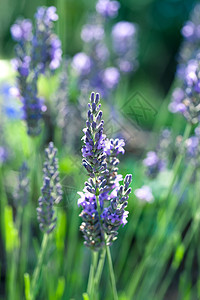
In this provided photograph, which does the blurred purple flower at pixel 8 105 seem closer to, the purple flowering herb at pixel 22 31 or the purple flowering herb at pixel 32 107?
the purple flowering herb at pixel 22 31

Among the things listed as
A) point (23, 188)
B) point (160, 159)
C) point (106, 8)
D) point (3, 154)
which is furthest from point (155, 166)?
point (106, 8)

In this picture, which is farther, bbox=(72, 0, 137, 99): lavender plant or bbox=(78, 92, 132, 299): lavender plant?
bbox=(72, 0, 137, 99): lavender plant

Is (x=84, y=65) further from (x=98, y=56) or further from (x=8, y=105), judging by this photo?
(x=8, y=105)

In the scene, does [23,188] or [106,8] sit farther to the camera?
[106,8]

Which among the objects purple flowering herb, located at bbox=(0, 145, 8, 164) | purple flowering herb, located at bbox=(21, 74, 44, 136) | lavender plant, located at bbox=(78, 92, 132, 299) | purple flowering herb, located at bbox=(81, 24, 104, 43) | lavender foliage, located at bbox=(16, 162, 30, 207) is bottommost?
lavender plant, located at bbox=(78, 92, 132, 299)

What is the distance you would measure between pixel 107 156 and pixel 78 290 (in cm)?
109

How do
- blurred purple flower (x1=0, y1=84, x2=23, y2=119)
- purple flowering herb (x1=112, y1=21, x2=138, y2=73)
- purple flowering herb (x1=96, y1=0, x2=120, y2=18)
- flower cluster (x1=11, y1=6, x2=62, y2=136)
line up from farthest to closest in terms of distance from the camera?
blurred purple flower (x1=0, y1=84, x2=23, y2=119), purple flowering herb (x1=112, y1=21, x2=138, y2=73), purple flowering herb (x1=96, y1=0, x2=120, y2=18), flower cluster (x1=11, y1=6, x2=62, y2=136)

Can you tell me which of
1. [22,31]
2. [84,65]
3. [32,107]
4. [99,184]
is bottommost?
[99,184]

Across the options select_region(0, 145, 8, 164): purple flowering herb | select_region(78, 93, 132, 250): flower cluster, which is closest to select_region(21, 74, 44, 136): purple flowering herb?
select_region(78, 93, 132, 250): flower cluster

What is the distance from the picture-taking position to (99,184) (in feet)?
3.67

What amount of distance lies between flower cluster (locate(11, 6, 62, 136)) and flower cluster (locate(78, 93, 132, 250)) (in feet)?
1.84

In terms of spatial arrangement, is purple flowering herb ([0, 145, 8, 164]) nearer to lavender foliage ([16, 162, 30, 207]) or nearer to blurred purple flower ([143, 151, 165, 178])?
lavender foliage ([16, 162, 30, 207])

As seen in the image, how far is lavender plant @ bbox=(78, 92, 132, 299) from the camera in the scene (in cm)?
107

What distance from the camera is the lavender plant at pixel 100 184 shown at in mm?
1065
